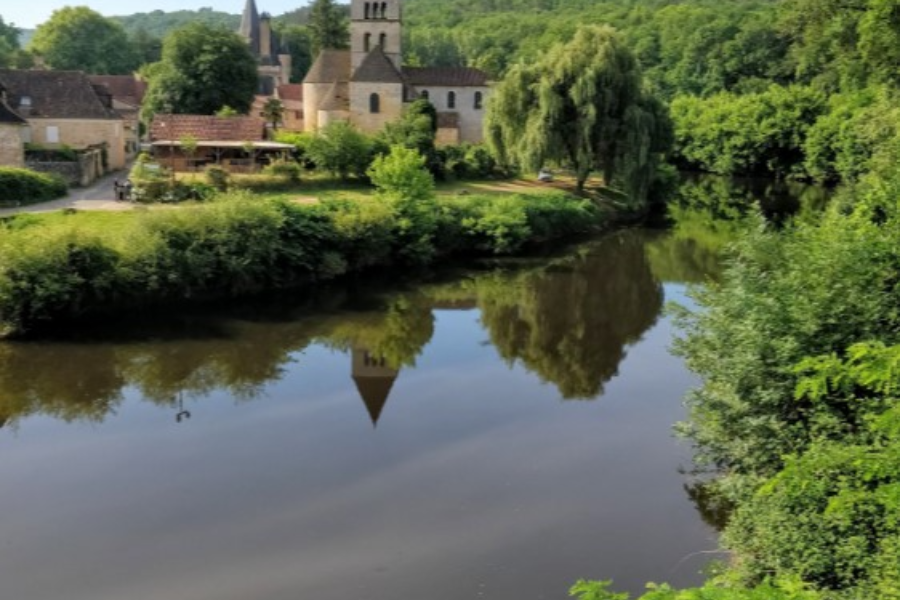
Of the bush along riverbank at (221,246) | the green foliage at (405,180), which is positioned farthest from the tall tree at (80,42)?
the bush along riverbank at (221,246)

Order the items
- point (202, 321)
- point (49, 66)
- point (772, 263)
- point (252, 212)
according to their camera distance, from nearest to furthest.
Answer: point (772, 263), point (202, 321), point (252, 212), point (49, 66)

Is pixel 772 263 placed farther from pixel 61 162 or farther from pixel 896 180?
pixel 61 162

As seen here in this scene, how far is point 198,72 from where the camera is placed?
178 ft

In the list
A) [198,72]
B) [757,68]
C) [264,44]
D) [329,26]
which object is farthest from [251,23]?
[757,68]

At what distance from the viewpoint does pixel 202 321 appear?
24.3 m

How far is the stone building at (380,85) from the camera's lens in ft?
169

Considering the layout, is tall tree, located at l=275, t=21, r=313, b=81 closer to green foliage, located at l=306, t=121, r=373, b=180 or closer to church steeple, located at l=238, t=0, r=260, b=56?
church steeple, located at l=238, t=0, r=260, b=56

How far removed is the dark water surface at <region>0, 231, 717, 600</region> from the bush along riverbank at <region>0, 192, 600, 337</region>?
43.6 inches

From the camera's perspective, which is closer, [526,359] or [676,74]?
[526,359]

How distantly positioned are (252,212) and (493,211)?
431 inches

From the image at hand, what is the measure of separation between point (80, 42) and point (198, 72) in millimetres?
43861

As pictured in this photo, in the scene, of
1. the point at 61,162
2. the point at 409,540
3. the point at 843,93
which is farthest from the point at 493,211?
the point at 843,93

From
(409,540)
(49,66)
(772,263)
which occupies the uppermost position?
(49,66)

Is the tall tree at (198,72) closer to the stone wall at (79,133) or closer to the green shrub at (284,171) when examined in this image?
the stone wall at (79,133)
